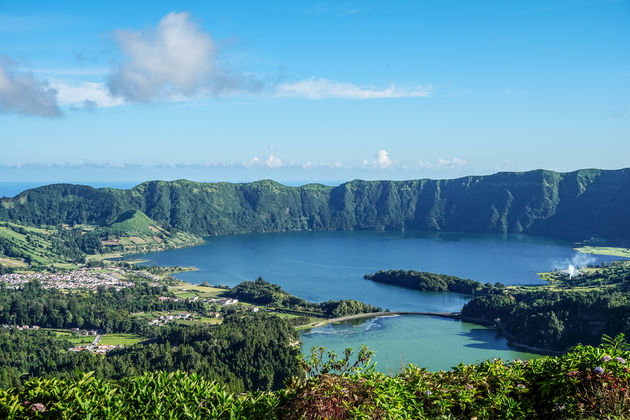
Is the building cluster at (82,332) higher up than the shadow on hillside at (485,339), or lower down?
lower down

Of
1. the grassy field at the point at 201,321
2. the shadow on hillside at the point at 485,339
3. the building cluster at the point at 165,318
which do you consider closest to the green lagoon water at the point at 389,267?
the shadow on hillside at the point at 485,339

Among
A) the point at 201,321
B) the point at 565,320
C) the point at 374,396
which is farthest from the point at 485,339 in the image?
the point at 374,396

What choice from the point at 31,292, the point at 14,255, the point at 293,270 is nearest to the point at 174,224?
the point at 14,255

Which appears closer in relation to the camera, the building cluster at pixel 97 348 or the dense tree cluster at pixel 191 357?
the dense tree cluster at pixel 191 357

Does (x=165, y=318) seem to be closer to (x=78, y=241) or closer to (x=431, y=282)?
(x=431, y=282)

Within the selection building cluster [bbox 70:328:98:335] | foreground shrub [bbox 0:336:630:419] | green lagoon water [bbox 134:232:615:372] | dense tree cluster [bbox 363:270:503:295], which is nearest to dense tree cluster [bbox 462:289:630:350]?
green lagoon water [bbox 134:232:615:372]

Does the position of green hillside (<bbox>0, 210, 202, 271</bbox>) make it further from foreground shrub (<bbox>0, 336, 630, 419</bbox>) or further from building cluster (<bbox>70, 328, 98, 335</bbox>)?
foreground shrub (<bbox>0, 336, 630, 419</bbox>)

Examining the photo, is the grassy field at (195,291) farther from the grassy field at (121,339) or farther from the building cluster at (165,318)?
the grassy field at (121,339)
